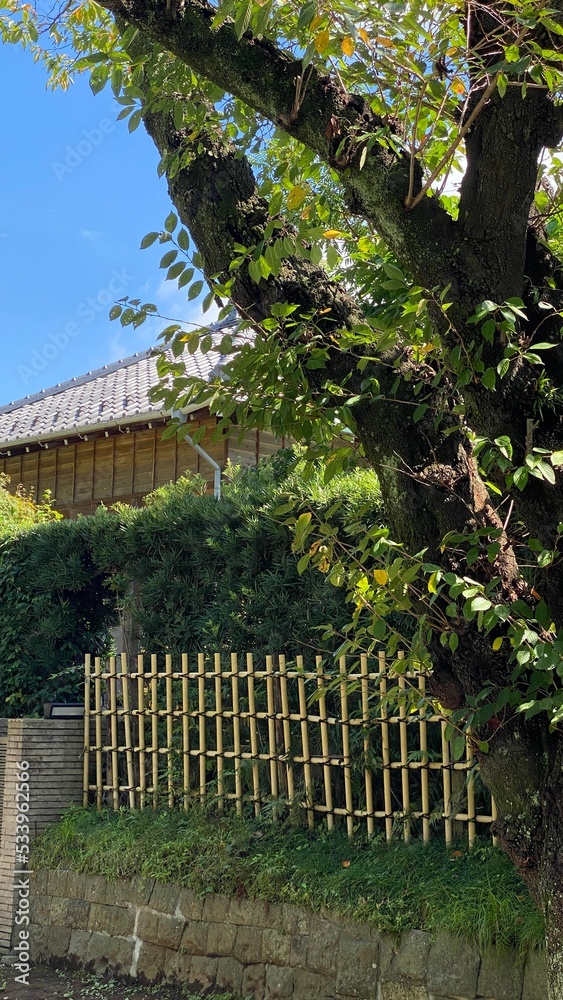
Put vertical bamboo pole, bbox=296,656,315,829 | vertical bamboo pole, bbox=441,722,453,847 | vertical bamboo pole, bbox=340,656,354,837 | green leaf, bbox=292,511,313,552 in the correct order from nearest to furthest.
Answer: green leaf, bbox=292,511,313,552
vertical bamboo pole, bbox=441,722,453,847
vertical bamboo pole, bbox=340,656,354,837
vertical bamboo pole, bbox=296,656,315,829

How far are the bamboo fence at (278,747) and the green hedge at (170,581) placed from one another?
10.8 inches

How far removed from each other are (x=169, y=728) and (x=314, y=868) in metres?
1.82

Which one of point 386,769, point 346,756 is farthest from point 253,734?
point 386,769

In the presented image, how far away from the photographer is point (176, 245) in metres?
3.23

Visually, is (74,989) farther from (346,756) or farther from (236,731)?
(346,756)

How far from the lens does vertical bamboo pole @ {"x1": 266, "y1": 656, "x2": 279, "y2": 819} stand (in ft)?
18.6

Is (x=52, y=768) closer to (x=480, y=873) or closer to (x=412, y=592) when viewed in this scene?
(x=480, y=873)

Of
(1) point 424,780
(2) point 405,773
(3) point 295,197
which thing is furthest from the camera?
(2) point 405,773

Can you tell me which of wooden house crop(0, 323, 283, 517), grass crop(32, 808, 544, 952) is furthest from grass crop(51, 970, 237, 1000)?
wooden house crop(0, 323, 283, 517)

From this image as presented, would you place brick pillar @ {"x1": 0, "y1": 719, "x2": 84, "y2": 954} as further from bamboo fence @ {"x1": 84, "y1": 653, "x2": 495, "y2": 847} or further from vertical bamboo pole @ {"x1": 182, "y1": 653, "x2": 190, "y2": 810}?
vertical bamboo pole @ {"x1": 182, "y1": 653, "x2": 190, "y2": 810}

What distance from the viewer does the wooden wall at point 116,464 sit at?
12.5 meters

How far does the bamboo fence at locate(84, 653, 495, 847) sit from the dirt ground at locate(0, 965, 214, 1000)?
3.65ft

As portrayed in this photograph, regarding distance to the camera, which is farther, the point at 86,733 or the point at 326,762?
the point at 86,733

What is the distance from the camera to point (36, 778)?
273 inches
